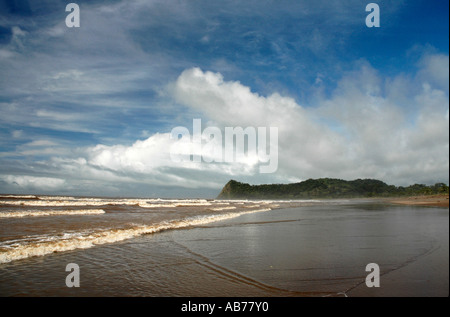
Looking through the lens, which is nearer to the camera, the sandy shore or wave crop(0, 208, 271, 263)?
wave crop(0, 208, 271, 263)

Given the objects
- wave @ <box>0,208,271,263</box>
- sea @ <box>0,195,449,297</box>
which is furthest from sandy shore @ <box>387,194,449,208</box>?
wave @ <box>0,208,271,263</box>

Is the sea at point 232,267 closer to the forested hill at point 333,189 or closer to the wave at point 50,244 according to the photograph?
the wave at point 50,244

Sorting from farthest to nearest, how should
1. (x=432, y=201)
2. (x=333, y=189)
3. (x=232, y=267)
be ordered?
(x=333, y=189), (x=432, y=201), (x=232, y=267)

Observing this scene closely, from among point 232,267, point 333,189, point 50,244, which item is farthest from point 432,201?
point 333,189

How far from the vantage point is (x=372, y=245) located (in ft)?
37.2

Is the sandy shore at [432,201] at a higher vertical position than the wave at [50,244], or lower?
lower

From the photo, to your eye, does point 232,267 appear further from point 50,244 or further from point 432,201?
point 432,201

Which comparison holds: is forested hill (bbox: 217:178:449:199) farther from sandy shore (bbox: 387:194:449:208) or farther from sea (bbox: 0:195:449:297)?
sea (bbox: 0:195:449:297)

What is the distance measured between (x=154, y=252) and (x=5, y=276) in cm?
509

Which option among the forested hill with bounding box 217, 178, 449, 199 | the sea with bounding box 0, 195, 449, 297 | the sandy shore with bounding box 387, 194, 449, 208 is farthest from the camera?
the forested hill with bounding box 217, 178, 449, 199

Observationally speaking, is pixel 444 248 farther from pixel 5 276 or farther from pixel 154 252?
pixel 5 276

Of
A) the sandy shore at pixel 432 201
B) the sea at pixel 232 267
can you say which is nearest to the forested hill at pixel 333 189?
the sandy shore at pixel 432 201
